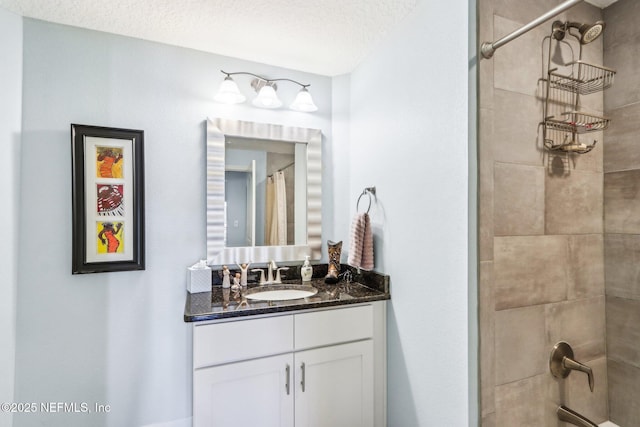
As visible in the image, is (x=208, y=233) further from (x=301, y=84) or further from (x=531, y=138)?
(x=531, y=138)

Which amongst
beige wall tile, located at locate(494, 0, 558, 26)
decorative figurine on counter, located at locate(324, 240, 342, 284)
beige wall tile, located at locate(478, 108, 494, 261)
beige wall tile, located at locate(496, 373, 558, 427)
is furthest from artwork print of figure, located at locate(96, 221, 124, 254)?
beige wall tile, located at locate(494, 0, 558, 26)

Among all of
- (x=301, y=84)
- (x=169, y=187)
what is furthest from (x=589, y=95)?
(x=169, y=187)

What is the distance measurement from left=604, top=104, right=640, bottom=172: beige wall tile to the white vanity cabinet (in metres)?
1.19

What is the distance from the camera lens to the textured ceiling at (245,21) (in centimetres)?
158

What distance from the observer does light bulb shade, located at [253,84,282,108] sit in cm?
202

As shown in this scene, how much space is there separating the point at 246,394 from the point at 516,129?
158cm

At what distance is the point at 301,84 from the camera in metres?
2.20

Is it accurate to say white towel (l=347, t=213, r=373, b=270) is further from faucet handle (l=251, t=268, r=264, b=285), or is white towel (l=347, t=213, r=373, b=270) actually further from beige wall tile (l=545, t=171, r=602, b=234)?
beige wall tile (l=545, t=171, r=602, b=234)

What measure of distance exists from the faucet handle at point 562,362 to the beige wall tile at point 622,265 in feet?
0.83

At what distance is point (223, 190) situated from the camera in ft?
6.50

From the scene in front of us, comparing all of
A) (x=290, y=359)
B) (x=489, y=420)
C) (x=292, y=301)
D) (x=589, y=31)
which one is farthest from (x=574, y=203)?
(x=290, y=359)

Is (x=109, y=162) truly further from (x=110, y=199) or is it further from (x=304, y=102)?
(x=304, y=102)

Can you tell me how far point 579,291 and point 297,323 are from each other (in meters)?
1.14

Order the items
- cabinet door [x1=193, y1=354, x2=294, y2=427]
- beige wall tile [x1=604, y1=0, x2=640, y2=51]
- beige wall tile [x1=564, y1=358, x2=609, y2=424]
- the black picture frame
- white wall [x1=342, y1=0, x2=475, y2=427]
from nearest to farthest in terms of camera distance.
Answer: beige wall tile [x1=604, y1=0, x2=640, y2=51], beige wall tile [x1=564, y1=358, x2=609, y2=424], white wall [x1=342, y1=0, x2=475, y2=427], cabinet door [x1=193, y1=354, x2=294, y2=427], the black picture frame
